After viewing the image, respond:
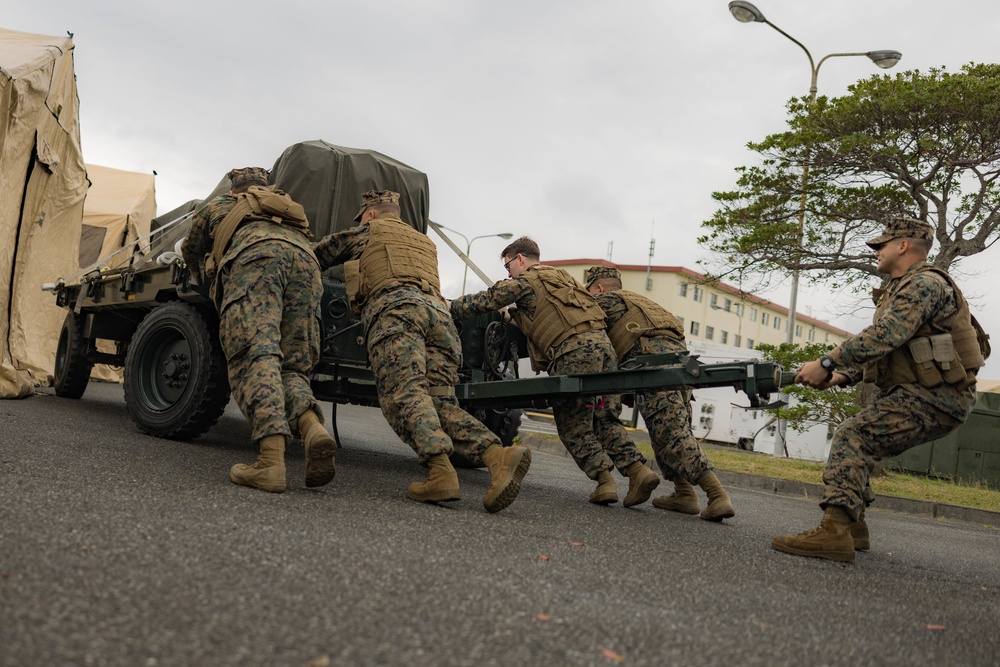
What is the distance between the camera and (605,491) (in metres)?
5.21

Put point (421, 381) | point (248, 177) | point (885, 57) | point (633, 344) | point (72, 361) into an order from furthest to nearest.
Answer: point (885, 57), point (72, 361), point (633, 344), point (248, 177), point (421, 381)

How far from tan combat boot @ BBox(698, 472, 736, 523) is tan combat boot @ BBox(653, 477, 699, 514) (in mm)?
206

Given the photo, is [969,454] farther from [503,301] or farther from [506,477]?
[506,477]

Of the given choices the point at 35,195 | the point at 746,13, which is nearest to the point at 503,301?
the point at 35,195

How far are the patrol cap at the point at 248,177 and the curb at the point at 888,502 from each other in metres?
4.32

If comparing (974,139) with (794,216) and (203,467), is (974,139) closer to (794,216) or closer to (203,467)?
(794,216)

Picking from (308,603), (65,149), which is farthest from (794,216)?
(308,603)

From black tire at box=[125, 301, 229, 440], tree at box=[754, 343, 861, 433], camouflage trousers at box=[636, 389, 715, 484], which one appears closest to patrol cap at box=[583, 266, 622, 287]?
camouflage trousers at box=[636, 389, 715, 484]

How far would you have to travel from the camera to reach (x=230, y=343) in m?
4.11

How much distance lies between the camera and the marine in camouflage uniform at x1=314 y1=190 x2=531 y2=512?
405 cm

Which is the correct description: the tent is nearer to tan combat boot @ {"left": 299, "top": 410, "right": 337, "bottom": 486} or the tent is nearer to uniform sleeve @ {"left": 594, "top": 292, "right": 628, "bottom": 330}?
uniform sleeve @ {"left": 594, "top": 292, "right": 628, "bottom": 330}

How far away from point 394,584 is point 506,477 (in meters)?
1.71

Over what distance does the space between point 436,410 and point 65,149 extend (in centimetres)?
674

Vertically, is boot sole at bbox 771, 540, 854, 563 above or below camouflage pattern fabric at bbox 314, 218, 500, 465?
below
